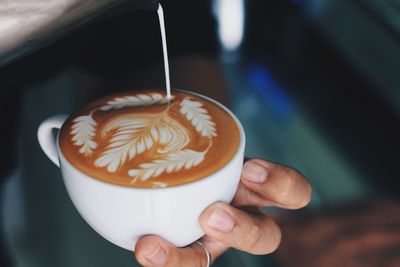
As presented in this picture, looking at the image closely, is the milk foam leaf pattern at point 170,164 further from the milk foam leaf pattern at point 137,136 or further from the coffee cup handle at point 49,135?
the coffee cup handle at point 49,135

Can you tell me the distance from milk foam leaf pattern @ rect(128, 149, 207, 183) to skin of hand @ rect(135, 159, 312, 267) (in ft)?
0.17

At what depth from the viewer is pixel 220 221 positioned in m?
0.51

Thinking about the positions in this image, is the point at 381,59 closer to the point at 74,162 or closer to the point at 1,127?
the point at 1,127

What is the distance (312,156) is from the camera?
1.65 meters

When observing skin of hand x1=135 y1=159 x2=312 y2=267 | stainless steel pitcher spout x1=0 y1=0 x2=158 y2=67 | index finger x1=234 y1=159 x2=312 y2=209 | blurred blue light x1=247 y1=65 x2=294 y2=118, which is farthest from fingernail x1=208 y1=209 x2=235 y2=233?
blurred blue light x1=247 y1=65 x2=294 y2=118

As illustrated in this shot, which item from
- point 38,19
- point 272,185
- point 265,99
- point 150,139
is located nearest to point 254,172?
point 272,185

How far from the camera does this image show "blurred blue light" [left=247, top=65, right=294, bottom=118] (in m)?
1.84

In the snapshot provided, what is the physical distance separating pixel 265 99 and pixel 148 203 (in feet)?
4.83

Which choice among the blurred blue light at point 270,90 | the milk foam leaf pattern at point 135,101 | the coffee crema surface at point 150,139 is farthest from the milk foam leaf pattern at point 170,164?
the blurred blue light at point 270,90

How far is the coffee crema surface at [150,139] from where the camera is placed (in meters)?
0.47

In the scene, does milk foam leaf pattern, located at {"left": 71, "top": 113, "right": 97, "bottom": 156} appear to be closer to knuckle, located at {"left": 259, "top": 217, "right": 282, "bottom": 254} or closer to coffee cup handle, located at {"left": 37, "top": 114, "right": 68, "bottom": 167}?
coffee cup handle, located at {"left": 37, "top": 114, "right": 68, "bottom": 167}

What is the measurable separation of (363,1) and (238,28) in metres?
0.60

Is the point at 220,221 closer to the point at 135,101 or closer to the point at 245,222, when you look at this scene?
the point at 245,222

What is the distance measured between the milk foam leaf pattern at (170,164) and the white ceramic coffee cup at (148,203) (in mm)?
24
